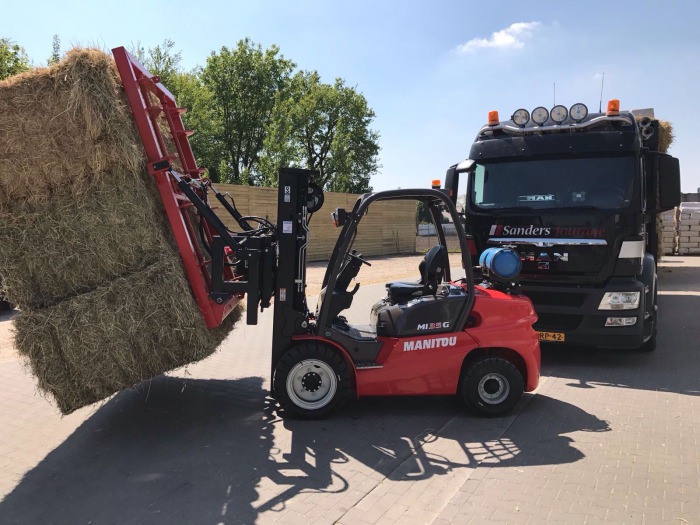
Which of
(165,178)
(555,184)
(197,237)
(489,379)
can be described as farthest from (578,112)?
(165,178)

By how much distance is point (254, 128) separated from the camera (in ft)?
125

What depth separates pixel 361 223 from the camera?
2053cm

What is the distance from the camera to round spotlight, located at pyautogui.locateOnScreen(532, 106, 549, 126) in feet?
23.2

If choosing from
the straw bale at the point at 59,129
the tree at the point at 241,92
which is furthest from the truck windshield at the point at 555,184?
the tree at the point at 241,92

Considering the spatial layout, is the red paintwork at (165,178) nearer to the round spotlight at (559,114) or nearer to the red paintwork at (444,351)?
the red paintwork at (444,351)

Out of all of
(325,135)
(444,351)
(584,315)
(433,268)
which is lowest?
(444,351)

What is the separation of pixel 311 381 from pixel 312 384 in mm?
32

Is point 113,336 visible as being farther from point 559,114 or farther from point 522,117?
point 559,114

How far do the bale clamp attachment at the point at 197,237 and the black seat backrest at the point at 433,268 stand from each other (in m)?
1.52

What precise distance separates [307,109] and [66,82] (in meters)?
32.6

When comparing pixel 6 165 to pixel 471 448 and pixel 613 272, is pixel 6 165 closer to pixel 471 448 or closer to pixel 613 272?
pixel 471 448

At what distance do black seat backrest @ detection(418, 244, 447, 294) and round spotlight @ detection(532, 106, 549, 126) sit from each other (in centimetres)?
A: 297

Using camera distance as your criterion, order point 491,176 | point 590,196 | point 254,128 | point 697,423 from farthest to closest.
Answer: point 254,128 < point 491,176 < point 590,196 < point 697,423

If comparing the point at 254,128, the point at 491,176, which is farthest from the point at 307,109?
the point at 491,176
